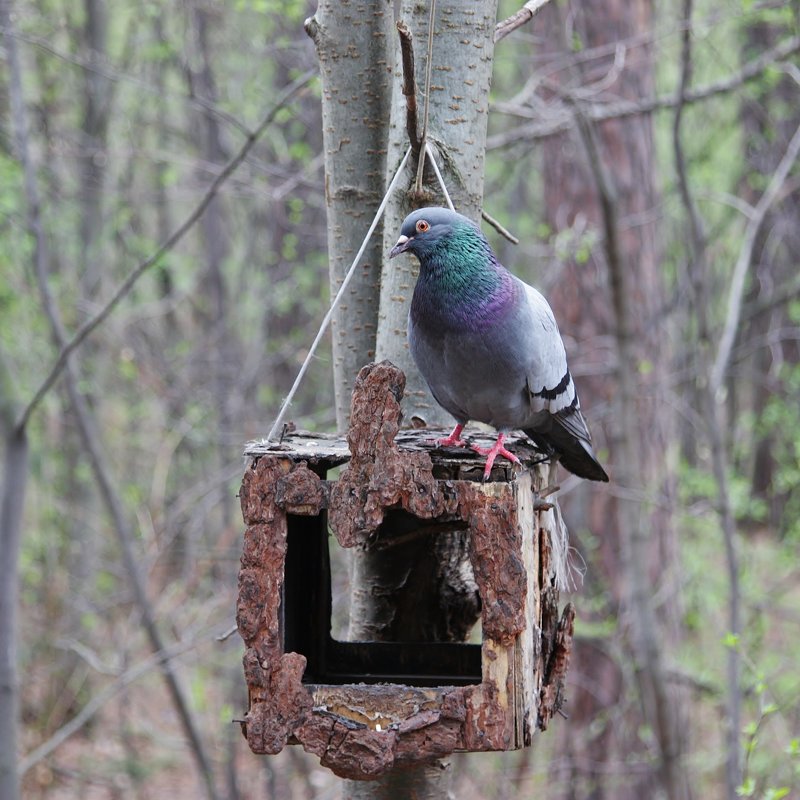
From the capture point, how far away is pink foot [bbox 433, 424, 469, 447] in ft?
8.98

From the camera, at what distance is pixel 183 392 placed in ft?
24.3

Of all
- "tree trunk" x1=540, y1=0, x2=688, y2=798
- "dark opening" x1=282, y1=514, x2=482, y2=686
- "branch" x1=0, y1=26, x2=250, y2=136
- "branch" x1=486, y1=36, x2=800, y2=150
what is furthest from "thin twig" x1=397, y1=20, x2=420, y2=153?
"tree trunk" x1=540, y1=0, x2=688, y2=798

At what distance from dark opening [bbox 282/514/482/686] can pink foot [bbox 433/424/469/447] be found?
1.58ft

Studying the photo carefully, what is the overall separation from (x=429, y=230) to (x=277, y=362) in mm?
4887

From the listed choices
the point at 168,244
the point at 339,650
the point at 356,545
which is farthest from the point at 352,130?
the point at 339,650

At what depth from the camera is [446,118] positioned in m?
2.95

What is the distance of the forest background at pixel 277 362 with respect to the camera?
5227 millimetres

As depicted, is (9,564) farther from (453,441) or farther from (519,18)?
(519,18)

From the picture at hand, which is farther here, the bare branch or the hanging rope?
the bare branch

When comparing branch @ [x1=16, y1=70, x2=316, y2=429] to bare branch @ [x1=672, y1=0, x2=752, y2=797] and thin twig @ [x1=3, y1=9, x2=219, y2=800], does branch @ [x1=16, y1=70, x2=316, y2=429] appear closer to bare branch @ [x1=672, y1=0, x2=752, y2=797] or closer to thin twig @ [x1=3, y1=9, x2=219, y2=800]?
thin twig @ [x1=3, y1=9, x2=219, y2=800]

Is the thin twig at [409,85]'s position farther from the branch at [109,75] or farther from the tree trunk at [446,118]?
the branch at [109,75]

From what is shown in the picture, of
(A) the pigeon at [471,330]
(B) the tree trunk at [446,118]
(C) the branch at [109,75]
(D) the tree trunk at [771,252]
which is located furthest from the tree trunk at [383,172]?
(D) the tree trunk at [771,252]

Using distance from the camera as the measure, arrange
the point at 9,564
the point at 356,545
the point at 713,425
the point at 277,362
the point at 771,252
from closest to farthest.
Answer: the point at 356,545 < the point at 9,564 < the point at 713,425 < the point at 771,252 < the point at 277,362

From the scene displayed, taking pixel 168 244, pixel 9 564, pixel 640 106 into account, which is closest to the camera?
pixel 168 244
